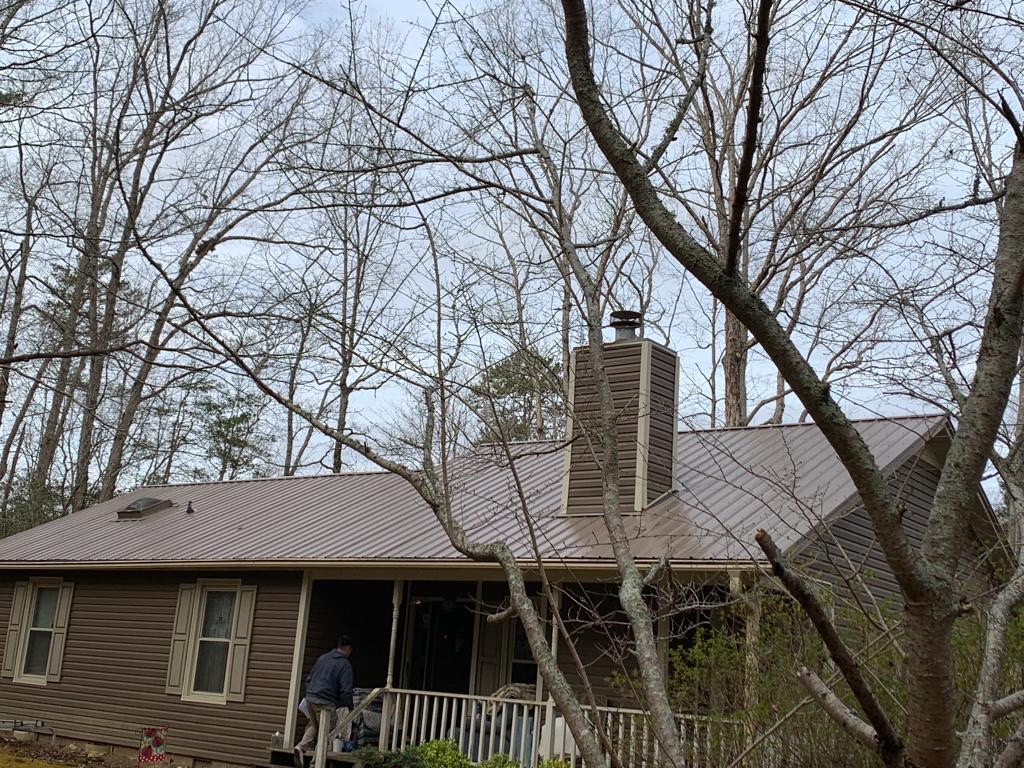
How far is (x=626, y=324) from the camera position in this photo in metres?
13.5

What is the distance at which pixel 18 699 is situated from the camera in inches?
678

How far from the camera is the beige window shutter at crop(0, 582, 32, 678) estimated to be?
1767cm

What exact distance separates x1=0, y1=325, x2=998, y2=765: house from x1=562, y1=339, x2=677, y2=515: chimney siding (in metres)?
0.03

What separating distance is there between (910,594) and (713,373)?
22218mm

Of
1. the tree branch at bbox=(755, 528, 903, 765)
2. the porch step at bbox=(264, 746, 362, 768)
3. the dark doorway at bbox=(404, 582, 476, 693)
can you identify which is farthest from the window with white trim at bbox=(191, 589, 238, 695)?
the tree branch at bbox=(755, 528, 903, 765)

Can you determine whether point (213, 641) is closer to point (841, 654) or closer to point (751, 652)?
point (751, 652)

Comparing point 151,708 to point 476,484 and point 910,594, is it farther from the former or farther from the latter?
point 910,594

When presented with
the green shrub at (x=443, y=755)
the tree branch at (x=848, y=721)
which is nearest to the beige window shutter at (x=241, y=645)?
the green shrub at (x=443, y=755)

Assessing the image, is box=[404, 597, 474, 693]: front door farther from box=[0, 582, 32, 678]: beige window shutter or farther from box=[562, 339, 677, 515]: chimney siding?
box=[0, 582, 32, 678]: beige window shutter

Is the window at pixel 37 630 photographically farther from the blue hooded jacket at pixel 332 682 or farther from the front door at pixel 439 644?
the blue hooded jacket at pixel 332 682

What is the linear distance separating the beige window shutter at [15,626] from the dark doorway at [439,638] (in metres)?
6.93

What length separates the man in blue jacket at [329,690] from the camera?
493 inches

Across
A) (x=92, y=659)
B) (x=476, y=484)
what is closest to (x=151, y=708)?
(x=92, y=659)

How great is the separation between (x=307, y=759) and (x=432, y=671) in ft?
8.43
